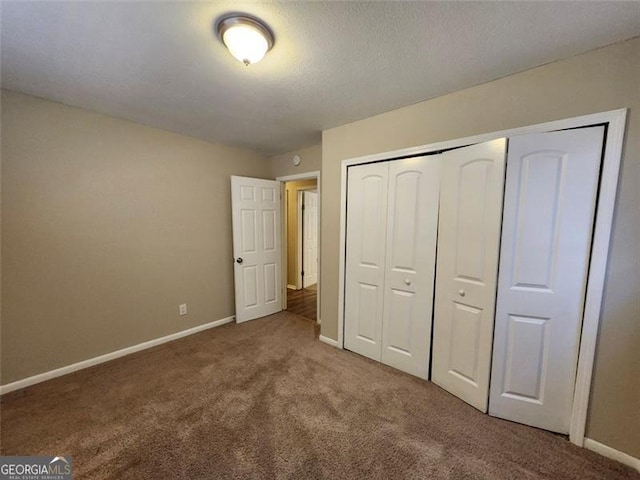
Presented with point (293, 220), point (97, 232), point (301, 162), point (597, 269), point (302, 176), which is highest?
point (301, 162)

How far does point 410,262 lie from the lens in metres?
2.12

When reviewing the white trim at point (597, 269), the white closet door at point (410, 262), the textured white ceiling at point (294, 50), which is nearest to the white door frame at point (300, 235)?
the textured white ceiling at point (294, 50)

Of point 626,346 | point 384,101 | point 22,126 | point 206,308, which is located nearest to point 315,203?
point 206,308

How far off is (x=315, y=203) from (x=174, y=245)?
311cm

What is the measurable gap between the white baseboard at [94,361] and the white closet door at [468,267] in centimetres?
273

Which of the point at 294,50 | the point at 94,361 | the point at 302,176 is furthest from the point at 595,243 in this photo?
the point at 94,361

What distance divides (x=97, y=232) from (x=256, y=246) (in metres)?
1.65

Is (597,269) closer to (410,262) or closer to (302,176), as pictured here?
(410,262)

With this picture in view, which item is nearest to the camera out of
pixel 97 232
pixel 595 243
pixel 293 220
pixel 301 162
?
pixel 595 243

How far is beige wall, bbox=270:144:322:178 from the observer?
317cm

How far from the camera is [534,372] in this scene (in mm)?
1593

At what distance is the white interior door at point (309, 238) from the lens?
5.02 meters

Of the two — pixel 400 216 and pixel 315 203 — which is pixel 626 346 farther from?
pixel 315 203

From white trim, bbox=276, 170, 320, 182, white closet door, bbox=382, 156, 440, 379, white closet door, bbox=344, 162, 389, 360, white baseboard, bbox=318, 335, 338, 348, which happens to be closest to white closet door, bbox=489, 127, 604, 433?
white closet door, bbox=382, 156, 440, 379
